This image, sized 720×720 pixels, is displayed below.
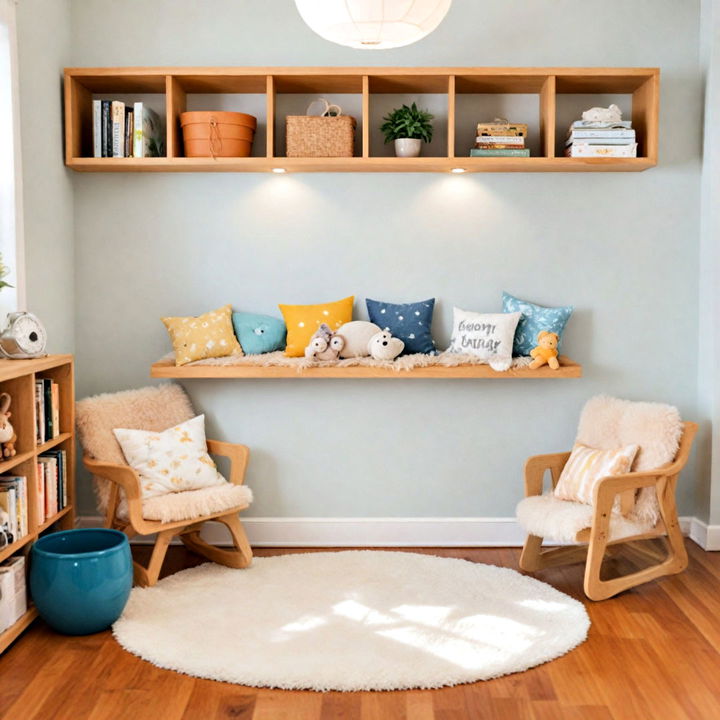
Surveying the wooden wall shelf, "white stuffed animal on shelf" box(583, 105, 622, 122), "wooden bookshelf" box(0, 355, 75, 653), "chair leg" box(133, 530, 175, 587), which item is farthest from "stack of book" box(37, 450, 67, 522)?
"white stuffed animal on shelf" box(583, 105, 622, 122)

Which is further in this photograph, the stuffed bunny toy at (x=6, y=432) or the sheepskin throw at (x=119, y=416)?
the sheepskin throw at (x=119, y=416)

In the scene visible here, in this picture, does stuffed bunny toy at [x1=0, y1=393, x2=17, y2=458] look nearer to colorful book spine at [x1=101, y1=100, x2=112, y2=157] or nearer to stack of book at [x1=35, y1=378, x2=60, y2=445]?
stack of book at [x1=35, y1=378, x2=60, y2=445]

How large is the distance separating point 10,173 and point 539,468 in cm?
245

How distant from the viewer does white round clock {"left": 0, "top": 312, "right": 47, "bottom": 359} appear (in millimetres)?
3074

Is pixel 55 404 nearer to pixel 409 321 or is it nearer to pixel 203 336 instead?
pixel 203 336

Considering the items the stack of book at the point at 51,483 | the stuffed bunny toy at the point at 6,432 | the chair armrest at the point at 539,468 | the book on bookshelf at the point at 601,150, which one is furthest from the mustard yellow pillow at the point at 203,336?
the book on bookshelf at the point at 601,150

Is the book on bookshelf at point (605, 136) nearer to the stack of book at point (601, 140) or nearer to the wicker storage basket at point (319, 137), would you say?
the stack of book at point (601, 140)

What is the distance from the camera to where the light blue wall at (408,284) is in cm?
398

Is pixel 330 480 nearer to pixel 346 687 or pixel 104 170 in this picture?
pixel 346 687

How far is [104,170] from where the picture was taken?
3.91m

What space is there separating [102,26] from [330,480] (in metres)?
2.32

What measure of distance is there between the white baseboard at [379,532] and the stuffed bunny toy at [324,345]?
32.5 inches

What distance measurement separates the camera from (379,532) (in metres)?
4.04

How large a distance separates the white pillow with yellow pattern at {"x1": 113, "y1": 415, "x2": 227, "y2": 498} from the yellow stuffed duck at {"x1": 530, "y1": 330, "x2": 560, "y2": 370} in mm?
1452
